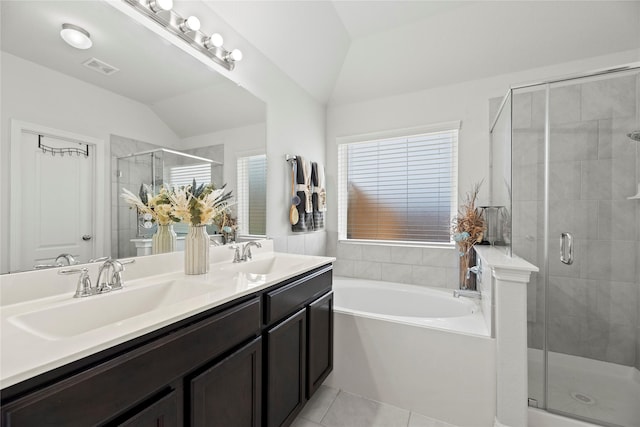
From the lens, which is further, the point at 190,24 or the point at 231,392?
the point at 190,24

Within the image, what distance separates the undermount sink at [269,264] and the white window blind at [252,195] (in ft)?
0.91

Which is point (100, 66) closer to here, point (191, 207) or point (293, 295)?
point (191, 207)

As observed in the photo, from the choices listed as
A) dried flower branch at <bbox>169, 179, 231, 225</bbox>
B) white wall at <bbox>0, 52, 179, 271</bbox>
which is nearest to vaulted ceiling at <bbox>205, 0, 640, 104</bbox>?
white wall at <bbox>0, 52, 179, 271</bbox>

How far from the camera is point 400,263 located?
2.84 metres

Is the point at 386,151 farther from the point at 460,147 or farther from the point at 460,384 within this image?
the point at 460,384

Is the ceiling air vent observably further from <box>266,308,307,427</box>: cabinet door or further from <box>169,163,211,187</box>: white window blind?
<box>266,308,307,427</box>: cabinet door

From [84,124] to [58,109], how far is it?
88 millimetres

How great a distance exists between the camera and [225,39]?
1836mm

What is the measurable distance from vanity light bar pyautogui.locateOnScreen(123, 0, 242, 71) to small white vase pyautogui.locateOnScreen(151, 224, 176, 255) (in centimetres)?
104

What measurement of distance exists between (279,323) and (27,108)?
4.19ft

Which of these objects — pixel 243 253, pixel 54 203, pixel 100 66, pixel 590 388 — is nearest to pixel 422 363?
pixel 590 388

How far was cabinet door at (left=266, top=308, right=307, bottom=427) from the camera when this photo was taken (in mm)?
1265

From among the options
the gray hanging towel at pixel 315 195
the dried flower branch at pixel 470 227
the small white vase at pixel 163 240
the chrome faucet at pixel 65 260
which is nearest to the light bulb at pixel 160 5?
the small white vase at pixel 163 240

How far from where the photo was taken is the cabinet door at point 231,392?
3.02 feet
